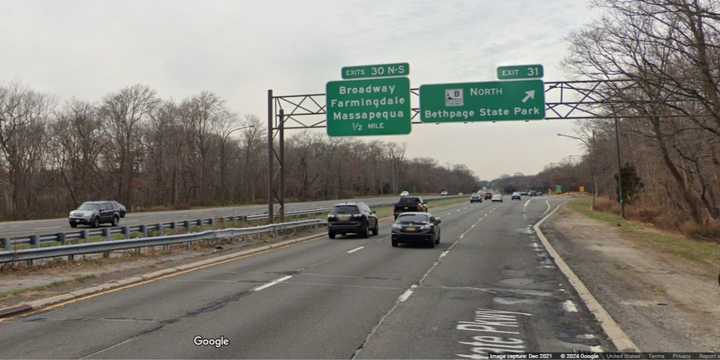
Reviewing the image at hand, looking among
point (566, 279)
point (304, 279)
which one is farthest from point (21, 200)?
point (566, 279)

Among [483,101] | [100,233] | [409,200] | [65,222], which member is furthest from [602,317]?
[65,222]

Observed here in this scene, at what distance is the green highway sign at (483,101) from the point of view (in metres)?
25.2

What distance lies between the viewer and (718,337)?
7.47 metres

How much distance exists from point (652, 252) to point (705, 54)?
697 cm

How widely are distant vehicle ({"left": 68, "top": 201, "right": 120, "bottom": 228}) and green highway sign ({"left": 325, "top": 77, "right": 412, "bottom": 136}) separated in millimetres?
15934

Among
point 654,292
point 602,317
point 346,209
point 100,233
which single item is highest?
point 346,209

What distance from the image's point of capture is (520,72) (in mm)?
25422

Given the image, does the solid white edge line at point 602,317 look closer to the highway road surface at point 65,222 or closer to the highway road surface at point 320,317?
the highway road surface at point 320,317

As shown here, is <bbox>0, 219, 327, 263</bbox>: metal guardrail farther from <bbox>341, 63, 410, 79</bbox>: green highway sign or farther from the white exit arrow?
the white exit arrow

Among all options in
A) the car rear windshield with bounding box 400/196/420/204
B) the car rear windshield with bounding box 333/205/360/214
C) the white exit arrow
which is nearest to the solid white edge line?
the white exit arrow

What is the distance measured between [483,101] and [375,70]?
203 inches

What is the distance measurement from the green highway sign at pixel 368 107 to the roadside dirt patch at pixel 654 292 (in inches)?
362

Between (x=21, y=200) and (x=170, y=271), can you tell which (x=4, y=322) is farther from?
(x=21, y=200)

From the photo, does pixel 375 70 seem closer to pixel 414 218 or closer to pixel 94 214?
pixel 414 218
